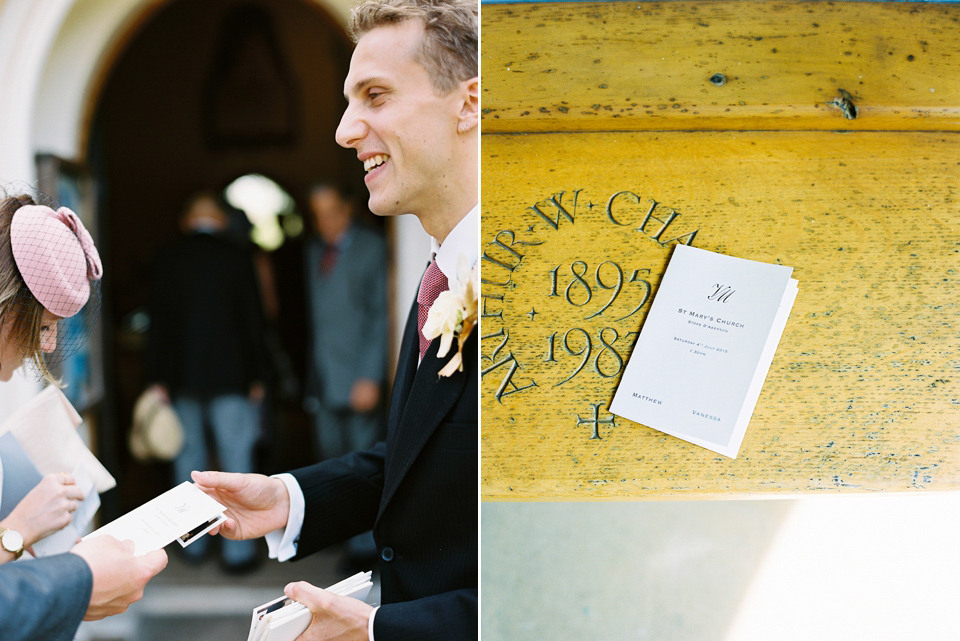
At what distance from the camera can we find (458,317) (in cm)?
113

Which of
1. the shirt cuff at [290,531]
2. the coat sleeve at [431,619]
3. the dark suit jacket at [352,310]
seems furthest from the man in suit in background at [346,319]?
the coat sleeve at [431,619]

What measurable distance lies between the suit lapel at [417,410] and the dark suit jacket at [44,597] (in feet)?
1.42

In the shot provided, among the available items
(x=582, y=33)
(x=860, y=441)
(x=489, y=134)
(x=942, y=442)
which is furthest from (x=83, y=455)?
(x=942, y=442)

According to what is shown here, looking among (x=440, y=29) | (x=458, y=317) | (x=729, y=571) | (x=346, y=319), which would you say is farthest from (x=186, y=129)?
(x=729, y=571)

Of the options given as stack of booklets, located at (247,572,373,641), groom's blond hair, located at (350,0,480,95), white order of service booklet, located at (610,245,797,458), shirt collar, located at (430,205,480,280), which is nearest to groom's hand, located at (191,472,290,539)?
stack of booklets, located at (247,572,373,641)

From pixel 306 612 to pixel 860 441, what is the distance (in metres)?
0.92

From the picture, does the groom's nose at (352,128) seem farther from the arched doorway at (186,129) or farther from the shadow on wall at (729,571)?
the shadow on wall at (729,571)

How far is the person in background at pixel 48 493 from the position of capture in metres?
0.95

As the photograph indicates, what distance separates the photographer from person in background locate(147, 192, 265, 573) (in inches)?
56.6

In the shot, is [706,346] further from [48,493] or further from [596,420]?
[48,493]

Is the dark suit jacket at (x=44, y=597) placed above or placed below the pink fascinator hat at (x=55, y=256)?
below

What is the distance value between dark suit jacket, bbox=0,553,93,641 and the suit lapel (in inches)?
17.1

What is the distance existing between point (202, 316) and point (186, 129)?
6.58ft

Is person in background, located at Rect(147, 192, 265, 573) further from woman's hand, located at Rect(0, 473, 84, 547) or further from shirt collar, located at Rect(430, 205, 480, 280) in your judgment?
shirt collar, located at Rect(430, 205, 480, 280)
